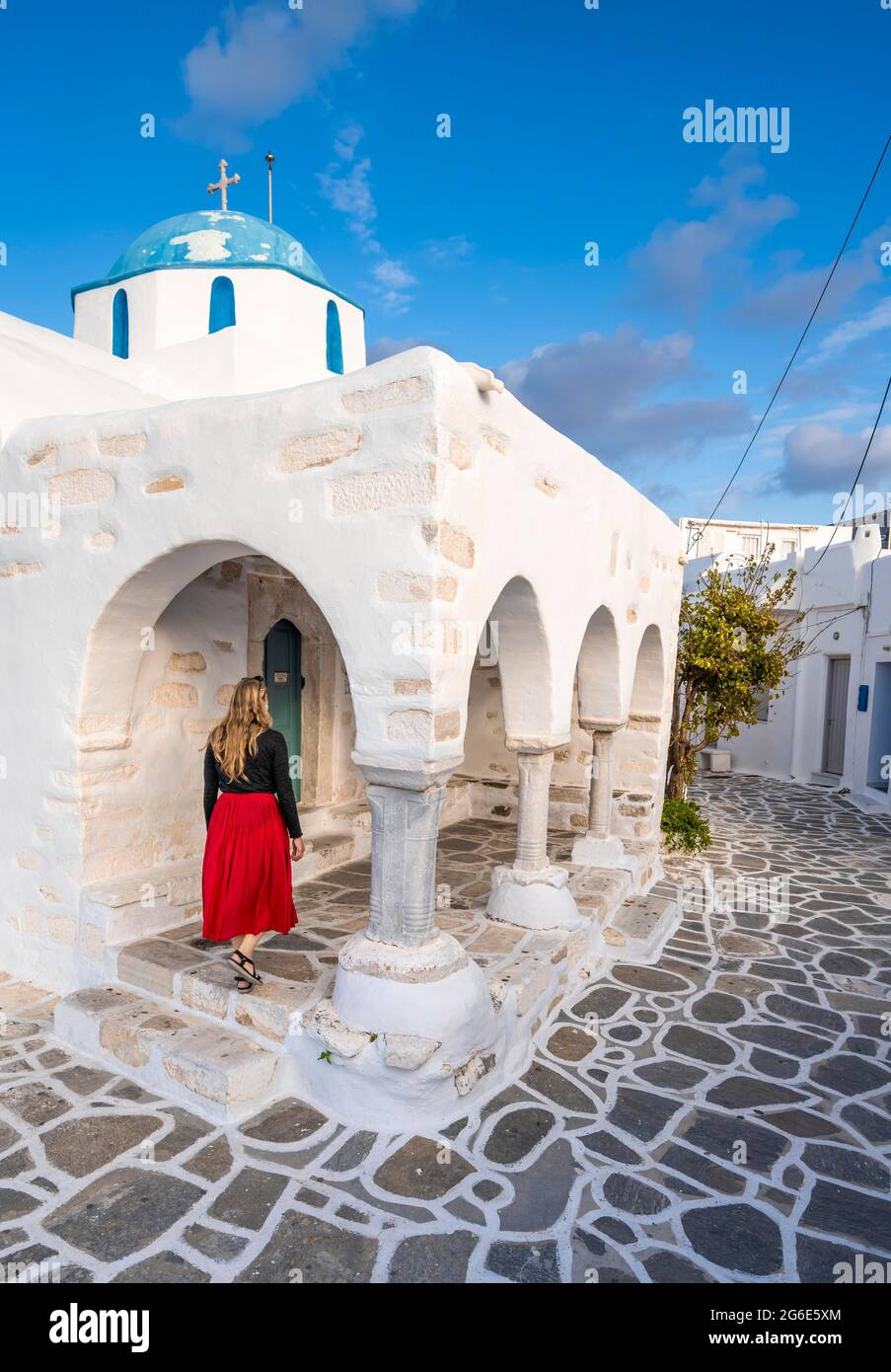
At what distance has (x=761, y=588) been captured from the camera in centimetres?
1395

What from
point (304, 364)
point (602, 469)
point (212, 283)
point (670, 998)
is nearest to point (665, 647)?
point (602, 469)

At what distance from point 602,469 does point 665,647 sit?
2582mm

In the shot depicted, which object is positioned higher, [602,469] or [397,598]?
[602,469]

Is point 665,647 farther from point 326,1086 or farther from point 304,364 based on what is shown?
point 326,1086

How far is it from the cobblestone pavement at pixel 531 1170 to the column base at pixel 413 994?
398 millimetres

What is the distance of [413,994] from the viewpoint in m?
3.25

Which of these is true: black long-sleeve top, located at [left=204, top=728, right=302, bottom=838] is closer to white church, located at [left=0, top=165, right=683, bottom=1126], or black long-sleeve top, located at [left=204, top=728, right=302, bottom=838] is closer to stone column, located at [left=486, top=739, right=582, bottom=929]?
white church, located at [left=0, top=165, right=683, bottom=1126]

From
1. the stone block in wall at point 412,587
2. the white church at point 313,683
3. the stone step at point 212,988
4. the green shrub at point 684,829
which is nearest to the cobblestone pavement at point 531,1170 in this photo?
the white church at point 313,683

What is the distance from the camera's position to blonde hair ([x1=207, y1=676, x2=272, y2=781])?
365 centimetres

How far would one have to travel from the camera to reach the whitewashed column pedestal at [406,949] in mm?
3236

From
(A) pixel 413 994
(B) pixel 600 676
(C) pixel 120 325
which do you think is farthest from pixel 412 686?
(C) pixel 120 325

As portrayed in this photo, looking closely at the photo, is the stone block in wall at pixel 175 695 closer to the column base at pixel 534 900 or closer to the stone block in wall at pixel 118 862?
the stone block in wall at pixel 118 862

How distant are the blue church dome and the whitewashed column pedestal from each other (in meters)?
6.32

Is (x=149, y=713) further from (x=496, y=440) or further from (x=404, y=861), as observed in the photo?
(x=496, y=440)
